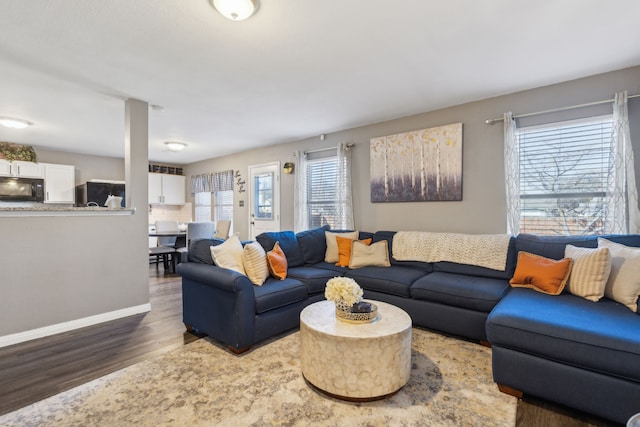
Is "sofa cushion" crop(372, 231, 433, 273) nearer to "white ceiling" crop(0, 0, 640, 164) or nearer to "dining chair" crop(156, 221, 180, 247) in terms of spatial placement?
"white ceiling" crop(0, 0, 640, 164)

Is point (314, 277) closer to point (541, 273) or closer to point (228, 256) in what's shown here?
point (228, 256)

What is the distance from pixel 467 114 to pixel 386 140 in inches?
41.4

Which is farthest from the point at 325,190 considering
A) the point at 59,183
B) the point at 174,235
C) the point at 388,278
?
the point at 59,183

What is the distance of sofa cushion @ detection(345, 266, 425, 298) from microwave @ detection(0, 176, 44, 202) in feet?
19.5

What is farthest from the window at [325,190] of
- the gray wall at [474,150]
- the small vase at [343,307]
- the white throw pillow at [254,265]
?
the small vase at [343,307]

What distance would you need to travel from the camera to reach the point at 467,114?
3.61 meters

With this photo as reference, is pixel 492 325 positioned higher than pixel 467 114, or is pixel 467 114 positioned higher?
pixel 467 114

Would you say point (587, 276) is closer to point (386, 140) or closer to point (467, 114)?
point (467, 114)

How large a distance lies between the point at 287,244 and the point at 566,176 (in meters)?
3.01

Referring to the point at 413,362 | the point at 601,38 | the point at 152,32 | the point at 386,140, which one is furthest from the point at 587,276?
the point at 152,32

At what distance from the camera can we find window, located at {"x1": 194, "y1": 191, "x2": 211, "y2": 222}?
24.5ft

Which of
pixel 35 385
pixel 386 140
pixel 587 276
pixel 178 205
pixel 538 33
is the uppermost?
pixel 538 33

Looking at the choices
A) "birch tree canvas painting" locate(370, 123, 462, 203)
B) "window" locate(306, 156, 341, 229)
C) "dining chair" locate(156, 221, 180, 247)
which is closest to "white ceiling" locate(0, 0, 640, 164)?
"birch tree canvas painting" locate(370, 123, 462, 203)

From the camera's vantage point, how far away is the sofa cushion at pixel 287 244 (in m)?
3.50
